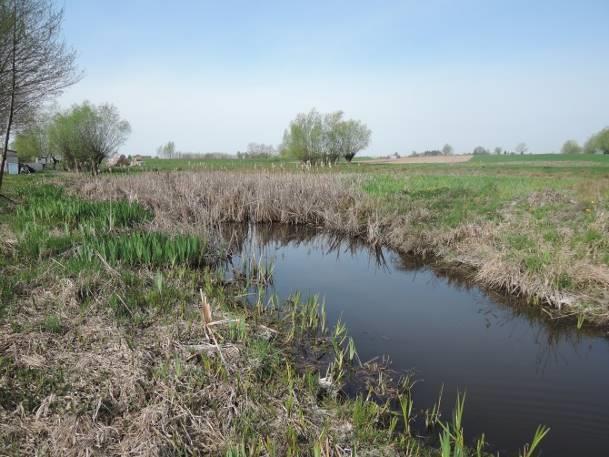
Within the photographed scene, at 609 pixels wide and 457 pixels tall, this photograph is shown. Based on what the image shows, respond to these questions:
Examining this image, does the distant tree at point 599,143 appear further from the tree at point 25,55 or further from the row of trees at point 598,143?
the tree at point 25,55

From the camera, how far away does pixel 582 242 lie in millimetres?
6512

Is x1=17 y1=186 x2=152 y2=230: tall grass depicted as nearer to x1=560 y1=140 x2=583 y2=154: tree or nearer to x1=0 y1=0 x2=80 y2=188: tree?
x1=0 y1=0 x2=80 y2=188: tree

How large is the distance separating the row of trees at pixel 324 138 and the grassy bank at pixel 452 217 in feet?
148

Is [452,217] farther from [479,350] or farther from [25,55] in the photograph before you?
[25,55]

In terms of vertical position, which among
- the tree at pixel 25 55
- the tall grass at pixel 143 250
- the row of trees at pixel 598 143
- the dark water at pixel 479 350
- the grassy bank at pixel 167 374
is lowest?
the dark water at pixel 479 350

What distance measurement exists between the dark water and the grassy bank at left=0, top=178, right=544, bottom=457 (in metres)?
0.40

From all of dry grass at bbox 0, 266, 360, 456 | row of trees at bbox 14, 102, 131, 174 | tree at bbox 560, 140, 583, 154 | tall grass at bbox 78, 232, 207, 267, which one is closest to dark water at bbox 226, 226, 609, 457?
dry grass at bbox 0, 266, 360, 456

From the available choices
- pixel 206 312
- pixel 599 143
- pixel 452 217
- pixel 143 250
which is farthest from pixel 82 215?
pixel 599 143

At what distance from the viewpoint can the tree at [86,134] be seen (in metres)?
34.7

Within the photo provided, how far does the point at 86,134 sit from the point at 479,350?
38.9m

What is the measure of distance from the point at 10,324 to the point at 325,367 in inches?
115

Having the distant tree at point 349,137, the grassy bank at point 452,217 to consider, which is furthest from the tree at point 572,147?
the grassy bank at point 452,217

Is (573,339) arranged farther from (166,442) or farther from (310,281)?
(166,442)

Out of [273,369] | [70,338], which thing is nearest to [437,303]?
[273,369]
